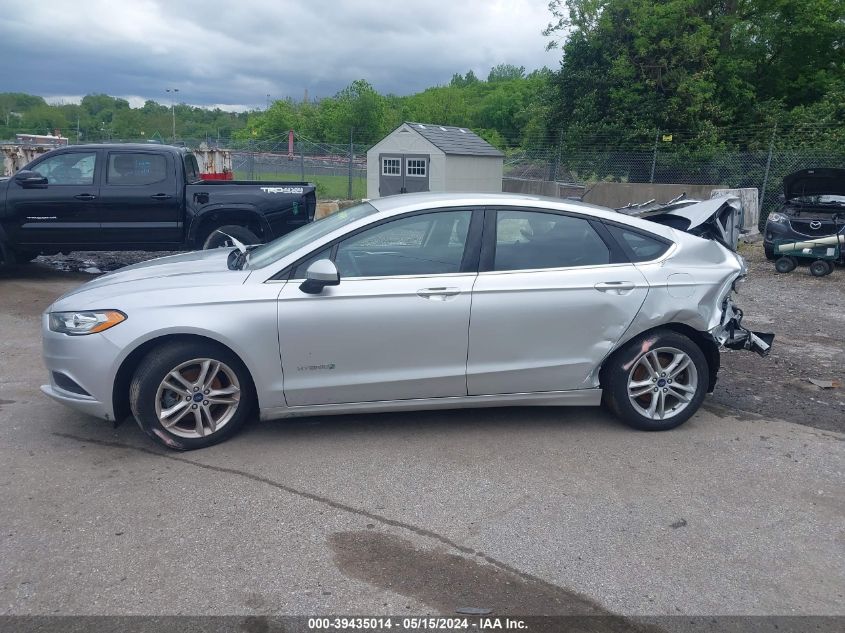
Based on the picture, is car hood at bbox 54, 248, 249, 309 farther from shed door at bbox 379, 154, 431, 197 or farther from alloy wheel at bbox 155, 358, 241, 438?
shed door at bbox 379, 154, 431, 197

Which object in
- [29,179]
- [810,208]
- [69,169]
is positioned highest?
[69,169]

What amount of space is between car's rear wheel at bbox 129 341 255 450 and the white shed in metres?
24.4

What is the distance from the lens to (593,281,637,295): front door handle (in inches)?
186

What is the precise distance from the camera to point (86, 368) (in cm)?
436

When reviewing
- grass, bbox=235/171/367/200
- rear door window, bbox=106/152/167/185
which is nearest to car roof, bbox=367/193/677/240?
rear door window, bbox=106/152/167/185

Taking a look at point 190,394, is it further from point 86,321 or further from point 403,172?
point 403,172

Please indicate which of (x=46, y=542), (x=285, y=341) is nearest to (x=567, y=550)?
(x=285, y=341)

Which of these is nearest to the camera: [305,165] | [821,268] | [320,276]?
[320,276]

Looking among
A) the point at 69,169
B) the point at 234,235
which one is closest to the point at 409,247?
the point at 234,235

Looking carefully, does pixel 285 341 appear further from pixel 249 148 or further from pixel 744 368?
pixel 249 148

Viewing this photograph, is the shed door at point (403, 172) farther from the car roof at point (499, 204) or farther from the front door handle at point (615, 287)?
the front door handle at point (615, 287)

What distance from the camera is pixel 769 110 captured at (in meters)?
23.5

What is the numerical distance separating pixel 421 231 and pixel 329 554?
7.40ft

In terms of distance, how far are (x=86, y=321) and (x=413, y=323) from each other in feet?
6.68
